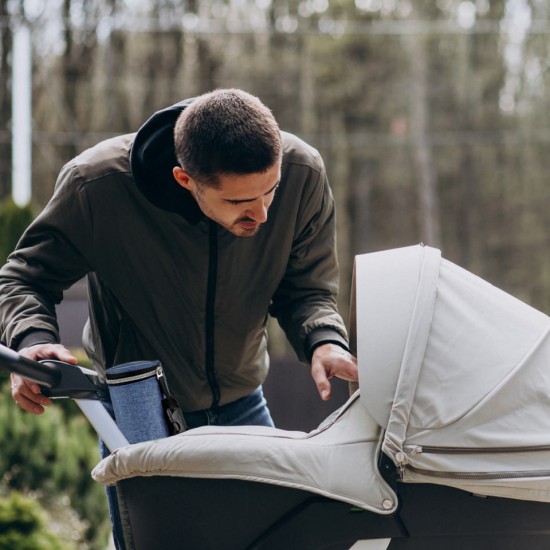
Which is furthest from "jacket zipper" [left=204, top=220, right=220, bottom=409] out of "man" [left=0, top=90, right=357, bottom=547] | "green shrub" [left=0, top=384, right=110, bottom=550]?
"green shrub" [left=0, top=384, right=110, bottom=550]

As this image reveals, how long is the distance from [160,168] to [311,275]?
560mm

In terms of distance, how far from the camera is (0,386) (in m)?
5.88

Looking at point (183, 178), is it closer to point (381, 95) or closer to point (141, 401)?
point (141, 401)

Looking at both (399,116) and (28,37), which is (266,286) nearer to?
(28,37)

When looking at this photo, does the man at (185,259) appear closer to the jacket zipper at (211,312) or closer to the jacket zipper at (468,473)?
the jacket zipper at (211,312)

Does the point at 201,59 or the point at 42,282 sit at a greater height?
the point at 42,282

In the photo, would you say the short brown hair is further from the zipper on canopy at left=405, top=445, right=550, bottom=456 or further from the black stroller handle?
the zipper on canopy at left=405, top=445, right=550, bottom=456

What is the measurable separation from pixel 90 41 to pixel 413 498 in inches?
565

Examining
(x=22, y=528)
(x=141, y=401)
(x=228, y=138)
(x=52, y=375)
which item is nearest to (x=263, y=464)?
(x=141, y=401)

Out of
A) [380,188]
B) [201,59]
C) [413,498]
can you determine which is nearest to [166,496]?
[413,498]

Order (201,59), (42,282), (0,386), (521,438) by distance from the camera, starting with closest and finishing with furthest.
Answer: (521,438), (42,282), (0,386), (201,59)

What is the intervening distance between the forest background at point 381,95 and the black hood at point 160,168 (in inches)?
512

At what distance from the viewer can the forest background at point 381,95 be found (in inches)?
631

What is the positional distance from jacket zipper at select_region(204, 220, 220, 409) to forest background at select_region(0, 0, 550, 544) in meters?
12.9
